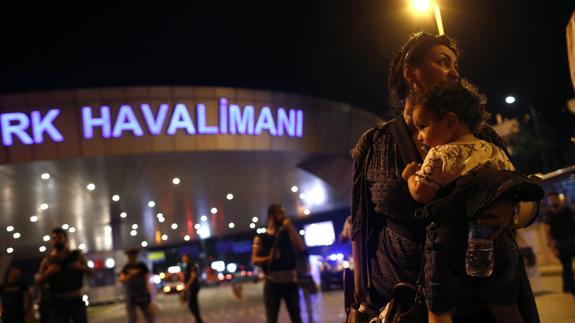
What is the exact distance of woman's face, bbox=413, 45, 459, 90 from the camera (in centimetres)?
221

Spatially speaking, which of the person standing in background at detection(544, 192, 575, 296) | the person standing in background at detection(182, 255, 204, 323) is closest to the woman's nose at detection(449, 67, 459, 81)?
the person standing in background at detection(544, 192, 575, 296)

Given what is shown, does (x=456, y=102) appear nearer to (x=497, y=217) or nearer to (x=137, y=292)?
(x=497, y=217)

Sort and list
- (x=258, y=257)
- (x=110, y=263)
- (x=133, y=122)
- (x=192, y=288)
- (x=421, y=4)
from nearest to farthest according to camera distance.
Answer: (x=258, y=257)
(x=421, y=4)
(x=192, y=288)
(x=133, y=122)
(x=110, y=263)

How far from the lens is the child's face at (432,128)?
1.93 meters

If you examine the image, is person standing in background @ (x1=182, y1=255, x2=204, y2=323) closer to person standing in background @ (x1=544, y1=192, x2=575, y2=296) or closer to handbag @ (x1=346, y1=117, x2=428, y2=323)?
person standing in background @ (x1=544, y1=192, x2=575, y2=296)

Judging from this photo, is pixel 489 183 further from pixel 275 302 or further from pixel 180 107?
pixel 180 107

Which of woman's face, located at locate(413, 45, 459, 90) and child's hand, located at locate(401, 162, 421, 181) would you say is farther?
woman's face, located at locate(413, 45, 459, 90)

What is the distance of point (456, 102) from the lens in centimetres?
190

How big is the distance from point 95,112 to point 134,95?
1.45 m

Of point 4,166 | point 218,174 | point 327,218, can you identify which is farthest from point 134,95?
point 327,218

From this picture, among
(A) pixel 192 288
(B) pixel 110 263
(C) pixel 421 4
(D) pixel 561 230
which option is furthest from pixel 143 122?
(B) pixel 110 263

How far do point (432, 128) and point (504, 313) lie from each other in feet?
2.03

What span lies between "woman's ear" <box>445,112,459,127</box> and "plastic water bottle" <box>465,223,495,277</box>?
39 centimetres

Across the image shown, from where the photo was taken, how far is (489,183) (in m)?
1.70
